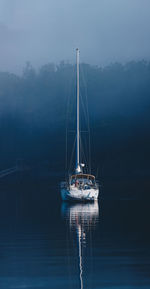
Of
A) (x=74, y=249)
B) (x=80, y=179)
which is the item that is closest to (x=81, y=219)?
(x=80, y=179)

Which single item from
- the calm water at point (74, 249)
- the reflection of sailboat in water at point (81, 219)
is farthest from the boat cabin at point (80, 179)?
the calm water at point (74, 249)

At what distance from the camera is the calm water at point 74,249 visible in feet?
71.8

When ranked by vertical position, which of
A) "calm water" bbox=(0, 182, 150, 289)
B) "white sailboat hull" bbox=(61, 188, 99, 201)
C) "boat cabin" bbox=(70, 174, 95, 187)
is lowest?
"calm water" bbox=(0, 182, 150, 289)

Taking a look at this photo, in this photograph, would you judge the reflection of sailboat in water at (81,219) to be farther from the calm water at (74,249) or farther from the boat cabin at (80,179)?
the boat cabin at (80,179)

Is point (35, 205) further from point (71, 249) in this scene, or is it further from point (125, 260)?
point (125, 260)

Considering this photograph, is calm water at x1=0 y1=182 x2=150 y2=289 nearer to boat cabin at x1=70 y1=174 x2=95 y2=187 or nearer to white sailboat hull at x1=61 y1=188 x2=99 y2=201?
white sailboat hull at x1=61 y1=188 x2=99 y2=201

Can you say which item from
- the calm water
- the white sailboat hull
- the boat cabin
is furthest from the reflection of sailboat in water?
the boat cabin

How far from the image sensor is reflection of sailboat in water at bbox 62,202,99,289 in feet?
102

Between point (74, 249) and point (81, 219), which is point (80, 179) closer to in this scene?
point (81, 219)

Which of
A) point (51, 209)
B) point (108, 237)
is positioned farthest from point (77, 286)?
point (51, 209)

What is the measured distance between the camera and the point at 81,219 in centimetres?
4712

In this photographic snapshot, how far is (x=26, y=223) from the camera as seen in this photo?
1764 inches

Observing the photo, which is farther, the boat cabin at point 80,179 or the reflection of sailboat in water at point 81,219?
the boat cabin at point 80,179

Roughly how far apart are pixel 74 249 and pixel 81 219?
1725cm
